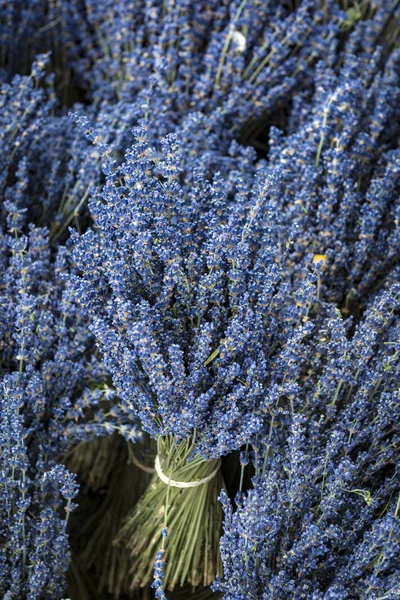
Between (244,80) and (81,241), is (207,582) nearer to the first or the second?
(81,241)

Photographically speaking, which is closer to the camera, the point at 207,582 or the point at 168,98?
the point at 207,582

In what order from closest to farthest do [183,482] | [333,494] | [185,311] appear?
[333,494] < [185,311] < [183,482]

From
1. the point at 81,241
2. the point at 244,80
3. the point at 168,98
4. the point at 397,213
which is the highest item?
the point at 244,80

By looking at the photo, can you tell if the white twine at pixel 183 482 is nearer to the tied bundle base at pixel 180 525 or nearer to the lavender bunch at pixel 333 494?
the tied bundle base at pixel 180 525

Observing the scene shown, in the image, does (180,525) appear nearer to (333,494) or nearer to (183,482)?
(183,482)

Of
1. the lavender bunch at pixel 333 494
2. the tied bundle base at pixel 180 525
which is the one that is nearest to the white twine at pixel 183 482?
the tied bundle base at pixel 180 525

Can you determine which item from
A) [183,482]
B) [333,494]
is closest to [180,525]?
[183,482]

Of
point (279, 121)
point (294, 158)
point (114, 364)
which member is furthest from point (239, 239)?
point (279, 121)
